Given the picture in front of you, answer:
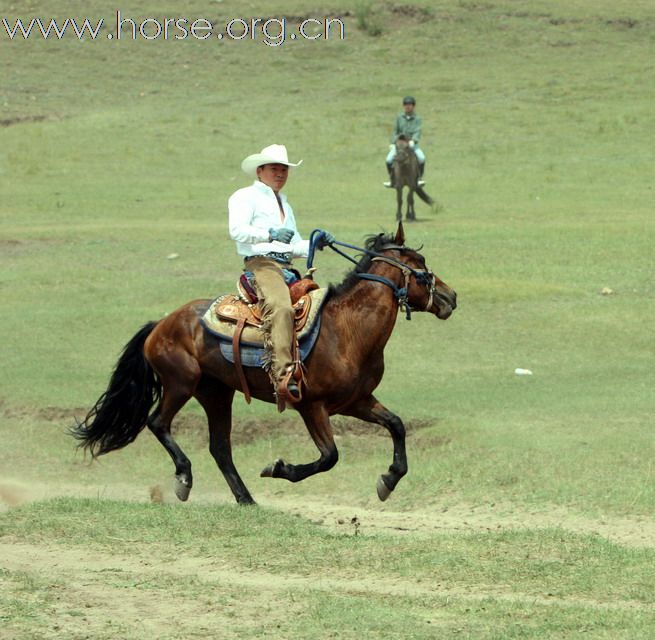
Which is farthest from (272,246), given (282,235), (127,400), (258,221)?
(127,400)

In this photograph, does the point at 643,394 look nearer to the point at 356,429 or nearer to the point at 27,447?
the point at 356,429

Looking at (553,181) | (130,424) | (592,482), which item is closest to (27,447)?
(130,424)

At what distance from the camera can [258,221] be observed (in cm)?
927

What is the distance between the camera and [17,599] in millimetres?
6469

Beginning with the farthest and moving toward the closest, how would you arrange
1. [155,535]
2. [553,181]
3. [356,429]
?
[553,181], [356,429], [155,535]

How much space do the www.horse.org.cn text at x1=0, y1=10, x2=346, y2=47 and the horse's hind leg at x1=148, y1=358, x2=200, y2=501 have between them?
37268 mm

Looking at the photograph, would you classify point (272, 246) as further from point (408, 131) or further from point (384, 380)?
point (408, 131)

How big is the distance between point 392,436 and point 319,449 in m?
0.50

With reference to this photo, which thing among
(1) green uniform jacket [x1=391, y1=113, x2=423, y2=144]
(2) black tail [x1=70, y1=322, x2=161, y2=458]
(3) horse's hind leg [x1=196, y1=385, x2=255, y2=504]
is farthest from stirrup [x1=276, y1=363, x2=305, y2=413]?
(1) green uniform jacket [x1=391, y1=113, x2=423, y2=144]

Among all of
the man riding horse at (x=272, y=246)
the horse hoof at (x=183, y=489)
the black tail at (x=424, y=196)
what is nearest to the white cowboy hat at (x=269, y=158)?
the man riding horse at (x=272, y=246)

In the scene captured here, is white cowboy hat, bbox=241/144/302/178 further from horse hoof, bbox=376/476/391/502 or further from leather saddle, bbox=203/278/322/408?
horse hoof, bbox=376/476/391/502

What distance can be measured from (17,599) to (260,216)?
359 centimetres

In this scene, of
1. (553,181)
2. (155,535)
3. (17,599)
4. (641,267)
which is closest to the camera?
(17,599)

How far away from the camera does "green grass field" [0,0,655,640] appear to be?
22.2ft
